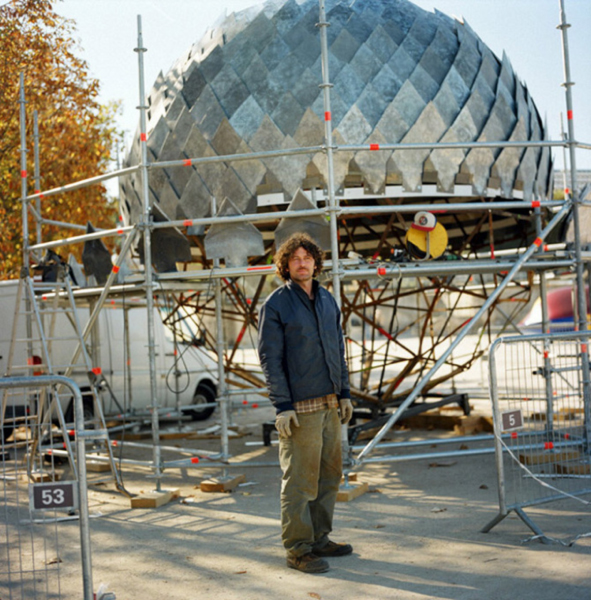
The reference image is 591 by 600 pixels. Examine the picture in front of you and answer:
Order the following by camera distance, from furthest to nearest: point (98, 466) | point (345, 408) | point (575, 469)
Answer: point (98, 466) < point (575, 469) < point (345, 408)

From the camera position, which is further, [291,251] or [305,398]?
[291,251]

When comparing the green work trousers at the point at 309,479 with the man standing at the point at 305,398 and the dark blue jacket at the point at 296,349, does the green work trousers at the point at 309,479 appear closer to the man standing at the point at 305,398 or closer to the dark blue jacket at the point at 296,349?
the man standing at the point at 305,398

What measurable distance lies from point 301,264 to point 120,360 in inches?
342

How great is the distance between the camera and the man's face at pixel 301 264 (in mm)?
4807

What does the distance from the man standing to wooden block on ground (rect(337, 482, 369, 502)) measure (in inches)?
61.1

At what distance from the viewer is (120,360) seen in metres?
12.9

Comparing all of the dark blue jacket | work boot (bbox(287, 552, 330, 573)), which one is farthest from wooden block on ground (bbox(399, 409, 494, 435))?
work boot (bbox(287, 552, 330, 573))

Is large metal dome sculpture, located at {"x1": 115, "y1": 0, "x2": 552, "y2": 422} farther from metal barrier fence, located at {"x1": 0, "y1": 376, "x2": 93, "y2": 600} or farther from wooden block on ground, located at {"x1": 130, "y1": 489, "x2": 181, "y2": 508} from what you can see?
metal barrier fence, located at {"x1": 0, "y1": 376, "x2": 93, "y2": 600}

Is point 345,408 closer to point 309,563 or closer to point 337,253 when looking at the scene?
point 309,563

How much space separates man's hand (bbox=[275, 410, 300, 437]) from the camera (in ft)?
14.9

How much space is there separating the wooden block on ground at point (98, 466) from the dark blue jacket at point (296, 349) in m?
4.51

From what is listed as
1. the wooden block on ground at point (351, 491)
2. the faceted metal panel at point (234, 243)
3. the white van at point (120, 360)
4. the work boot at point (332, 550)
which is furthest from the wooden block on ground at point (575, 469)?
the white van at point (120, 360)

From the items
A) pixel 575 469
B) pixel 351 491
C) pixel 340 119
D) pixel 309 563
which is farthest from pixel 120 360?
pixel 309 563

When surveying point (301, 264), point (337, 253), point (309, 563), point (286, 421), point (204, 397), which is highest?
point (337, 253)
